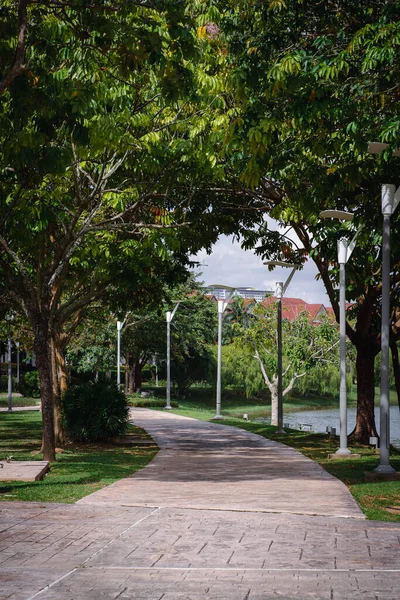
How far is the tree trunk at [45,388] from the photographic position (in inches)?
679

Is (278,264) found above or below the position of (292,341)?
above

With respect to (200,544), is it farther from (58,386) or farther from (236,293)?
(236,293)

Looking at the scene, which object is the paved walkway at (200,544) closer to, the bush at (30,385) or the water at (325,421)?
the water at (325,421)

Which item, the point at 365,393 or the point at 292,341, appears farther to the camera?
the point at 292,341

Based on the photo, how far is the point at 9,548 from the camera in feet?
27.0

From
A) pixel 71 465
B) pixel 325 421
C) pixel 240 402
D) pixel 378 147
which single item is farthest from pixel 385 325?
pixel 240 402

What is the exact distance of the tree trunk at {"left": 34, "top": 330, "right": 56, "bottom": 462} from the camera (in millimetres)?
17250

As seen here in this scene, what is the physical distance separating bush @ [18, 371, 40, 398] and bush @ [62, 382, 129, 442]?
30.7m

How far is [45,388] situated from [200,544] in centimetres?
929

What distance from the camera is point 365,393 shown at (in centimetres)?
2356

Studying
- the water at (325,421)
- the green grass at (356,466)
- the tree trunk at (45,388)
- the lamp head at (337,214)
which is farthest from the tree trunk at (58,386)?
the water at (325,421)

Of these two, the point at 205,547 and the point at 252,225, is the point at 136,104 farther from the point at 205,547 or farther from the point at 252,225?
the point at 205,547

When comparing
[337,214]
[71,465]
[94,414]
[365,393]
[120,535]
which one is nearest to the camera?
[120,535]

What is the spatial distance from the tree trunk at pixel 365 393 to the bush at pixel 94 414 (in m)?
6.03
